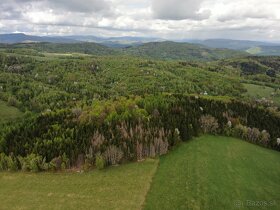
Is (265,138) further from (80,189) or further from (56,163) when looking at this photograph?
(56,163)

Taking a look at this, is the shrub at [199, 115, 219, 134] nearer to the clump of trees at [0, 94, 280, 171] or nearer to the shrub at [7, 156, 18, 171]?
the clump of trees at [0, 94, 280, 171]

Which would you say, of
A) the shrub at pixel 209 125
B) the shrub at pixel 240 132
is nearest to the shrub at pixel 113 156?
the shrub at pixel 209 125

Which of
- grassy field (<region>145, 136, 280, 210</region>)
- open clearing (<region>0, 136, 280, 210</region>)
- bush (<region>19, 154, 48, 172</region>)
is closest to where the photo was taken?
open clearing (<region>0, 136, 280, 210</region>)

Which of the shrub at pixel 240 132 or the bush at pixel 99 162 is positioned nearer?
the bush at pixel 99 162

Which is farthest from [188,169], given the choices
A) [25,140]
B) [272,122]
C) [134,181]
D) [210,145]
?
[272,122]

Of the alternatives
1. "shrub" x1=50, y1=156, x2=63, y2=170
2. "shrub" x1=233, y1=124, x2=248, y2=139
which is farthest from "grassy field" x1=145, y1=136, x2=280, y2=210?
"shrub" x1=50, y1=156, x2=63, y2=170

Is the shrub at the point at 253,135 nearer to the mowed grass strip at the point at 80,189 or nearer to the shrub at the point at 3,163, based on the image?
the mowed grass strip at the point at 80,189
